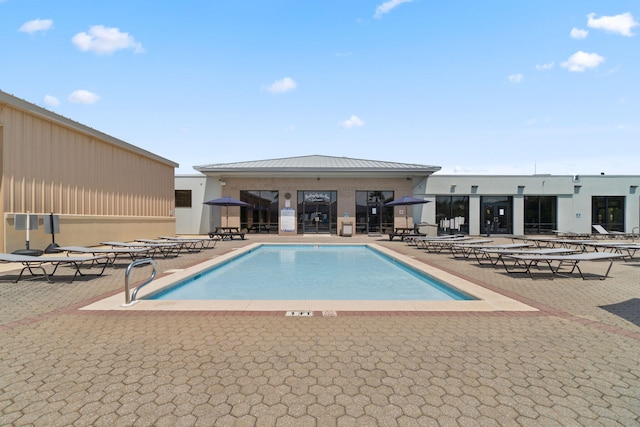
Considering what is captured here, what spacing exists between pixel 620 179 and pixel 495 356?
27725 mm

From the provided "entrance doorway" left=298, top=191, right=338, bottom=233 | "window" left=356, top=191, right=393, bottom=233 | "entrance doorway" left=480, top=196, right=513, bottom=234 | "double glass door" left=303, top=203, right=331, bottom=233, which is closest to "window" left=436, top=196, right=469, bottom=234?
"entrance doorway" left=480, top=196, right=513, bottom=234

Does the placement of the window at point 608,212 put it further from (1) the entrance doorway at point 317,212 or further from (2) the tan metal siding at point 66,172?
(2) the tan metal siding at point 66,172

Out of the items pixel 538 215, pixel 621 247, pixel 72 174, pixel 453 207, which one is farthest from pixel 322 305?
pixel 538 215

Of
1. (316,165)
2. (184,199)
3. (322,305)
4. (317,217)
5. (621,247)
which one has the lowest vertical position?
(322,305)

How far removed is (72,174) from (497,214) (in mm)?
24548

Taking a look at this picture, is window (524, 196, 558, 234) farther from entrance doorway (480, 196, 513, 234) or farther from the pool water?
the pool water

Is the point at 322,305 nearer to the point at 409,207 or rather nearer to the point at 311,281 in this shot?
the point at 311,281

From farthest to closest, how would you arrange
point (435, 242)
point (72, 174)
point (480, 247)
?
1. point (435, 242)
2. point (72, 174)
3. point (480, 247)

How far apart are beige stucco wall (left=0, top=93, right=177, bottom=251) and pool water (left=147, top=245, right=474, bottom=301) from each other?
680 cm

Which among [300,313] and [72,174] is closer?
[300,313]

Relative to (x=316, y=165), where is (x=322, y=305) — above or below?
below

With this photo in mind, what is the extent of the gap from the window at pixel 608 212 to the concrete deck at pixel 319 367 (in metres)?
23.8

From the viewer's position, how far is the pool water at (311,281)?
7008 mm

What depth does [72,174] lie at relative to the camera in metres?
13.0
